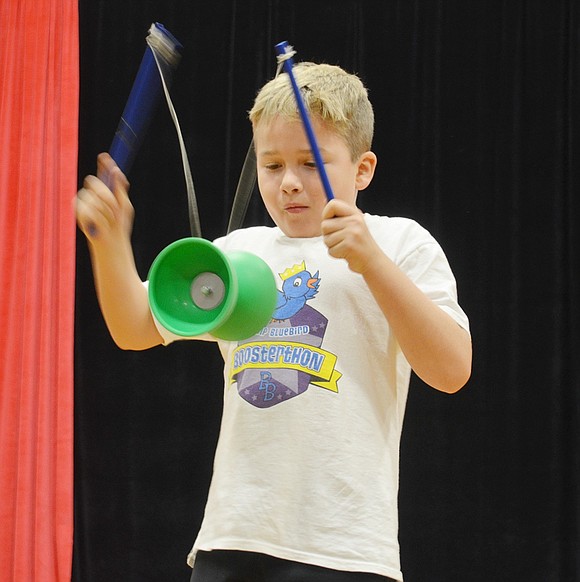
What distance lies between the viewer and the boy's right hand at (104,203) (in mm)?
942

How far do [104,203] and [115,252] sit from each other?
7 centimetres

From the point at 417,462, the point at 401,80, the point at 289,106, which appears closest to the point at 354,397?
the point at 289,106

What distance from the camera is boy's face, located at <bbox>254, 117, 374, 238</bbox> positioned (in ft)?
3.29

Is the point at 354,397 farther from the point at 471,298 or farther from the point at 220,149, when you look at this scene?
the point at 220,149

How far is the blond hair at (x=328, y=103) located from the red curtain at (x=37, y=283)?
1.53m

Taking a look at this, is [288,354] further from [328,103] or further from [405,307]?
[328,103]

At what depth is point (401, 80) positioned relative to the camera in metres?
2.41

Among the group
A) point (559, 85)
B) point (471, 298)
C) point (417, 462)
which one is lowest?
point (417, 462)

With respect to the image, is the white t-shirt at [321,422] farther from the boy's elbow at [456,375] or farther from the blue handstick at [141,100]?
the blue handstick at [141,100]

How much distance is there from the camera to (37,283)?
8.10ft

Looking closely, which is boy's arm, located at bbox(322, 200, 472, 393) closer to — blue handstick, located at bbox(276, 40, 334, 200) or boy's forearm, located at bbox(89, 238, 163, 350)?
blue handstick, located at bbox(276, 40, 334, 200)

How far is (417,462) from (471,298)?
47 centimetres

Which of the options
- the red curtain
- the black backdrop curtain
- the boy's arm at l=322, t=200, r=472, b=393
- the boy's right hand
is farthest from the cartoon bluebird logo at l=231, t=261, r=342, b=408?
the red curtain

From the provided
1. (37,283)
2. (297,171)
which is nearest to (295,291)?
(297,171)
